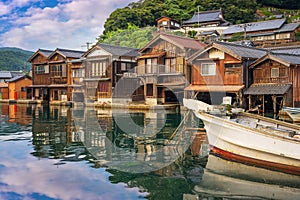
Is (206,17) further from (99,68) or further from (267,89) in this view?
(267,89)

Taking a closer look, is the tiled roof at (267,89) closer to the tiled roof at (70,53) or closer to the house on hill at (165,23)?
the tiled roof at (70,53)

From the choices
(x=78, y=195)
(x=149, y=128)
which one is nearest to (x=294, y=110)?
(x=149, y=128)

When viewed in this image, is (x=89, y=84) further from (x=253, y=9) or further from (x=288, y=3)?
(x=288, y=3)

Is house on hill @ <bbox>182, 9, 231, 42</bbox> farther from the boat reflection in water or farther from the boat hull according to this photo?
the boat reflection in water

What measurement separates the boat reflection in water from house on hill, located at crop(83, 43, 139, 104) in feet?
87.8

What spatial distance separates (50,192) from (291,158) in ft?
22.1

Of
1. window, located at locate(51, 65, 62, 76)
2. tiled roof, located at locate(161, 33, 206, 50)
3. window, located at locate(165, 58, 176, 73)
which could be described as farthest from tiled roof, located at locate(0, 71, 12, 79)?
window, located at locate(165, 58, 176, 73)

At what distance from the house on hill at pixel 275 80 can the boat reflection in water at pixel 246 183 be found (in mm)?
15202

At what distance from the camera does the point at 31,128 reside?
65.6 ft

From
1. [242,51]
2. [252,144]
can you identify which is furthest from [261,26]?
[252,144]

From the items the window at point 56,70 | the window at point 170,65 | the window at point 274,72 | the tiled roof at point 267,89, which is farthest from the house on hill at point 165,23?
the window at point 274,72

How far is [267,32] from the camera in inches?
1981

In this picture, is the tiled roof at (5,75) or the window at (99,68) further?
the tiled roof at (5,75)

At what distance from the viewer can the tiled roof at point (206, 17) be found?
60.9 m
